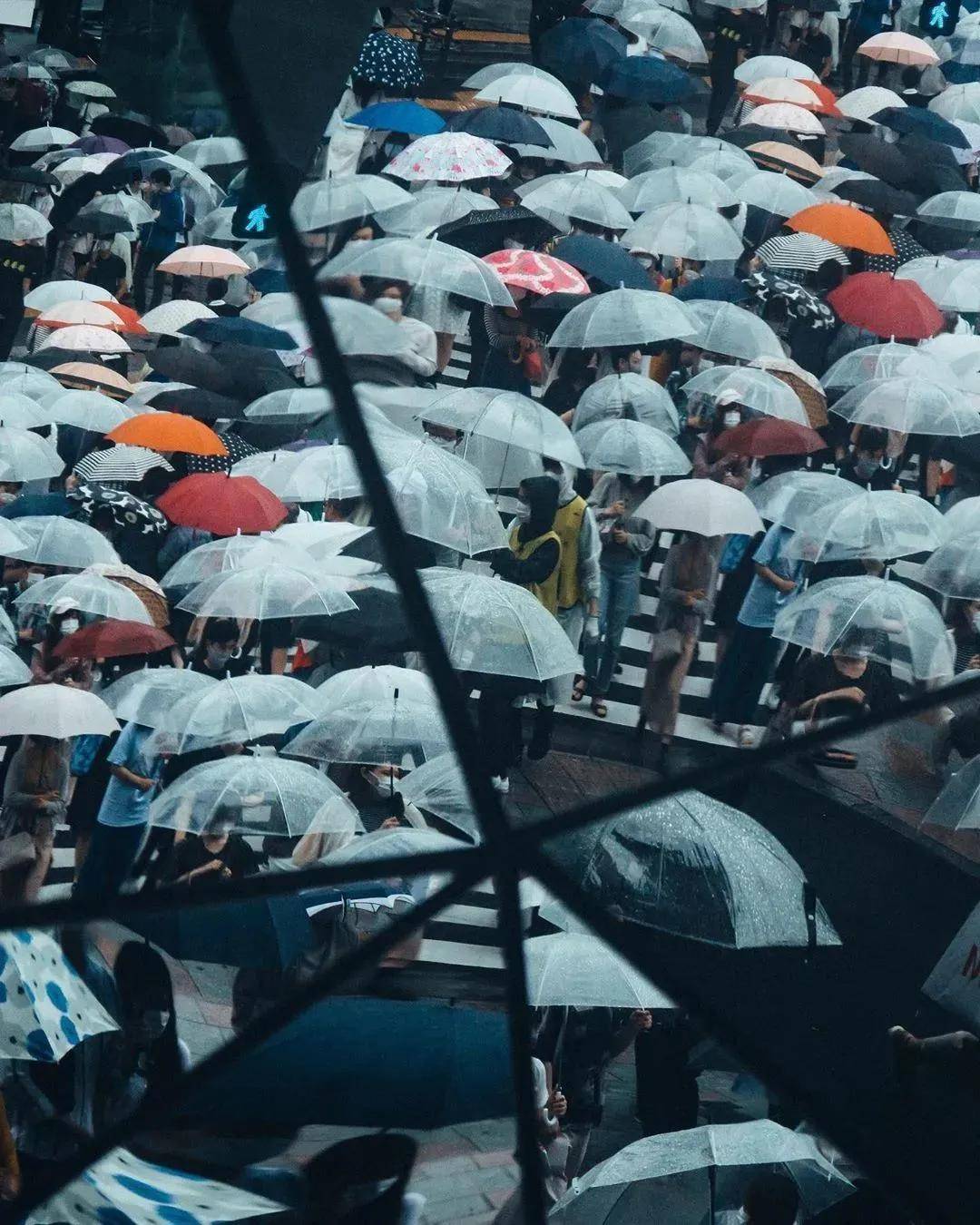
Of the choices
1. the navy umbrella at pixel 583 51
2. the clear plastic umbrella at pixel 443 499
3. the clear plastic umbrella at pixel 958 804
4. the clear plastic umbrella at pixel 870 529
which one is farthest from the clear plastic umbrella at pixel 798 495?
the navy umbrella at pixel 583 51

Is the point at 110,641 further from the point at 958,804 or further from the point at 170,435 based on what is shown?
the point at 958,804

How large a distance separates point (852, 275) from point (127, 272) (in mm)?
6311

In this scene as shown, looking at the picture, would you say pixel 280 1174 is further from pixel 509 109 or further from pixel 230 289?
pixel 509 109

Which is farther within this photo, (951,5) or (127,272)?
(951,5)

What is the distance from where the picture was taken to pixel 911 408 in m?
10.7

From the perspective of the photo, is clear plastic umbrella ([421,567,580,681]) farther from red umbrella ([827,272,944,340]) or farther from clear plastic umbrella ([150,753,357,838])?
red umbrella ([827,272,944,340])

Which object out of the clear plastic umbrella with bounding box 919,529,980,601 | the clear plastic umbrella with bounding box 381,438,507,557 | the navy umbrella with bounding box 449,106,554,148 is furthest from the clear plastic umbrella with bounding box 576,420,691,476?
the navy umbrella with bounding box 449,106,554,148

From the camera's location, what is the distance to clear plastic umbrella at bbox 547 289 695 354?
1117 cm

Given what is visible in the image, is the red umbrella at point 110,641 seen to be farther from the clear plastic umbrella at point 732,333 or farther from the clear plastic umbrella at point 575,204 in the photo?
the clear plastic umbrella at point 575,204

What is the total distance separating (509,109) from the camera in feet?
52.6

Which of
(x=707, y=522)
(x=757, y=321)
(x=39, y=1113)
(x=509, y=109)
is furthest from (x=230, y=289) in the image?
(x=39, y=1113)

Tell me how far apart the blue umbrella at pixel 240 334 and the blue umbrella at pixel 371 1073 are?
9.65 meters

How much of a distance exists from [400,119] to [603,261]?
409 centimetres

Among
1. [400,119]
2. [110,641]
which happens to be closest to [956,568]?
[110,641]
